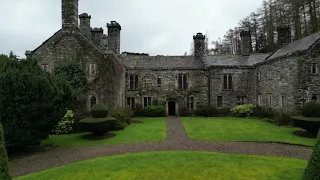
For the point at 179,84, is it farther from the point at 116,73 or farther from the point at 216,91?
the point at 116,73

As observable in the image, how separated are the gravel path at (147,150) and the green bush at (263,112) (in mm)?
11262

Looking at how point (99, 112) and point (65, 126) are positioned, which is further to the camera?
point (65, 126)

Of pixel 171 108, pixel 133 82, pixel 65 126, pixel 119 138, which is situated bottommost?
pixel 119 138

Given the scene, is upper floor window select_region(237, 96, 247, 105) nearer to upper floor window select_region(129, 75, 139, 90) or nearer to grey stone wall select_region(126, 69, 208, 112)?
grey stone wall select_region(126, 69, 208, 112)

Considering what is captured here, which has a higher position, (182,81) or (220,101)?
(182,81)

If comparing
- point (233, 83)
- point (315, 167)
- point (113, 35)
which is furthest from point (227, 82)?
point (315, 167)

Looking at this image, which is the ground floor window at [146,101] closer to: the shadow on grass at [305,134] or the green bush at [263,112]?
the green bush at [263,112]

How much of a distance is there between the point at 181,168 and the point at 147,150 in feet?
13.2

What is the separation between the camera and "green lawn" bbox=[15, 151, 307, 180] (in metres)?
10.0

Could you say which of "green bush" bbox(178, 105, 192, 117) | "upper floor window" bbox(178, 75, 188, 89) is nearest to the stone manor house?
"upper floor window" bbox(178, 75, 188, 89)

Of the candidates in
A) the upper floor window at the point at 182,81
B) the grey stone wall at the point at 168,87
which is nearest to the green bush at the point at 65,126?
the grey stone wall at the point at 168,87

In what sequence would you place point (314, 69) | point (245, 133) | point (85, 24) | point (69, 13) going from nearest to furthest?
point (245, 133)
point (314, 69)
point (69, 13)
point (85, 24)

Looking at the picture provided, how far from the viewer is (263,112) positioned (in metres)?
27.2

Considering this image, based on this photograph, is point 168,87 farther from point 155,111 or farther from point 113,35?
point 113,35
